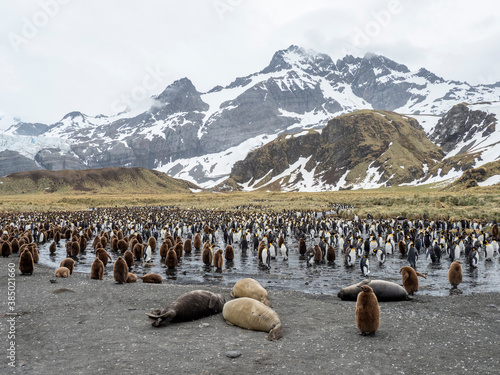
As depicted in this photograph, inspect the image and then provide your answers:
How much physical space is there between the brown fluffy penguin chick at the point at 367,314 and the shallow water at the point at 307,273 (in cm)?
473

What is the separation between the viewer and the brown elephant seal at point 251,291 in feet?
28.8

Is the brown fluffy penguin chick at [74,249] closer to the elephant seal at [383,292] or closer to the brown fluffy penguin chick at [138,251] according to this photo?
the brown fluffy penguin chick at [138,251]

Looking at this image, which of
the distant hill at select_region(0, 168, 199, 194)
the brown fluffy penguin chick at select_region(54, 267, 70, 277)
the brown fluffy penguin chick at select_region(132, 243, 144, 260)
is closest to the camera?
the brown fluffy penguin chick at select_region(54, 267, 70, 277)

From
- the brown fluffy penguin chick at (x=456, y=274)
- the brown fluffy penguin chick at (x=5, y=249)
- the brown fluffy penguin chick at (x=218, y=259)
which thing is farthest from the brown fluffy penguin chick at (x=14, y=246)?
the brown fluffy penguin chick at (x=456, y=274)

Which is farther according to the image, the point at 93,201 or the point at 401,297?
the point at 93,201

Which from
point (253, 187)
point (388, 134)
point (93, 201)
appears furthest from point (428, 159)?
point (93, 201)

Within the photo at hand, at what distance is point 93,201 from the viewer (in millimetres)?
80875

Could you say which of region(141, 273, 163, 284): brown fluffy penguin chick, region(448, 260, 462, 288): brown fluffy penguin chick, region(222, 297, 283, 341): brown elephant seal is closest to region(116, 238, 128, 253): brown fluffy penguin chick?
region(141, 273, 163, 284): brown fluffy penguin chick

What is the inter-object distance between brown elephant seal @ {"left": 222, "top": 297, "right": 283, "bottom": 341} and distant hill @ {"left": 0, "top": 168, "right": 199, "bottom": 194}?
440 feet

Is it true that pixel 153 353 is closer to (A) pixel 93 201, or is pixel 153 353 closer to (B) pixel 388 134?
(A) pixel 93 201

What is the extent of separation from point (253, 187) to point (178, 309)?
592 ft

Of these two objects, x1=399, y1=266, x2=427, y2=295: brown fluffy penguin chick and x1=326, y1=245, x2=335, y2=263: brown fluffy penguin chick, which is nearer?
x1=399, y1=266, x2=427, y2=295: brown fluffy penguin chick

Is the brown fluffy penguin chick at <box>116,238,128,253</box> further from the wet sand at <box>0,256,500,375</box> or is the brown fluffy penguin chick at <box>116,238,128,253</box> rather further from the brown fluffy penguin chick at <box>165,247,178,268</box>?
the wet sand at <box>0,256,500,375</box>

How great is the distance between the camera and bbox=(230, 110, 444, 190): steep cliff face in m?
139
